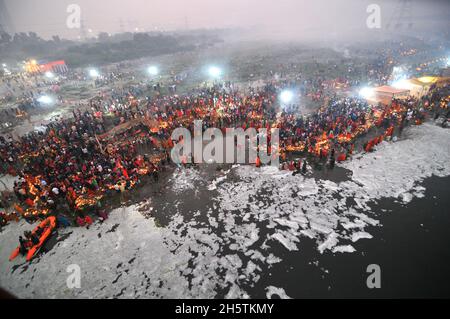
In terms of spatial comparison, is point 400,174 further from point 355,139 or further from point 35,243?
point 35,243

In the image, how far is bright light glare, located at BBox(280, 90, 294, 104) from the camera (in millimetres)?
35703

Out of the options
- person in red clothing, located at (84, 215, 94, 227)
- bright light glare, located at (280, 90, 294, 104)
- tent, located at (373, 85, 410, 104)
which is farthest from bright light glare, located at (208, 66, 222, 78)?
person in red clothing, located at (84, 215, 94, 227)

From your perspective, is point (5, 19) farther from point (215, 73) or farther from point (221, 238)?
point (221, 238)

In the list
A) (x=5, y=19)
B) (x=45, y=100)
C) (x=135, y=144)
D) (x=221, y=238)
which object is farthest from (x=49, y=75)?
(x=5, y=19)

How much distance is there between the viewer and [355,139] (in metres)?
22.9

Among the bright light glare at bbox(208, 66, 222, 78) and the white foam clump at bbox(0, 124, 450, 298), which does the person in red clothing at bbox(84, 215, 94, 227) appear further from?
the bright light glare at bbox(208, 66, 222, 78)

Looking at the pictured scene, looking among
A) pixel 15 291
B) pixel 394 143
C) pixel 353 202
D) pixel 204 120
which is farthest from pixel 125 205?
pixel 394 143

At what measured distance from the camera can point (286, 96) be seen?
37.3 metres

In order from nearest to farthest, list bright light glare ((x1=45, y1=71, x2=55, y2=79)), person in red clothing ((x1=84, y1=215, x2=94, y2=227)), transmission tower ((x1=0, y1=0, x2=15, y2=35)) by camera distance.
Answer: person in red clothing ((x1=84, y1=215, x2=94, y2=227)) < bright light glare ((x1=45, y1=71, x2=55, y2=79)) < transmission tower ((x1=0, y1=0, x2=15, y2=35))

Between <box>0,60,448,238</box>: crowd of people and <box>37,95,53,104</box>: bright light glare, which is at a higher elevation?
<box>37,95,53,104</box>: bright light glare

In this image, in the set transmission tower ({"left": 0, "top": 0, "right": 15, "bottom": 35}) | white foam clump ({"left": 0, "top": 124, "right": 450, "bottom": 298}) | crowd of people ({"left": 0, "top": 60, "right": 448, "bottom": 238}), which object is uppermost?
transmission tower ({"left": 0, "top": 0, "right": 15, "bottom": 35})

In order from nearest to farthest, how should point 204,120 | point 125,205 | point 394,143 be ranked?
point 125,205
point 394,143
point 204,120

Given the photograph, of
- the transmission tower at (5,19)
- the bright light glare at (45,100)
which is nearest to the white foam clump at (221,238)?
the bright light glare at (45,100)

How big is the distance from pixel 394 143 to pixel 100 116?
33.9m
